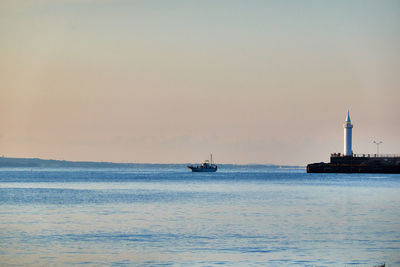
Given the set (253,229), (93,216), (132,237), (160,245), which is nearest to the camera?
(160,245)

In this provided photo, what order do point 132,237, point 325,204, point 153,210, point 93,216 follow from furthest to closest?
point 325,204 < point 153,210 < point 93,216 < point 132,237

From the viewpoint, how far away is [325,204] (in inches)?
2721

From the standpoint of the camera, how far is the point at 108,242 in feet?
124

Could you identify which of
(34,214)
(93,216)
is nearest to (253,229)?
(93,216)

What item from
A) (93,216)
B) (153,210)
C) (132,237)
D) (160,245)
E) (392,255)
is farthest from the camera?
(153,210)

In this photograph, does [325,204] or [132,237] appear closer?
[132,237]

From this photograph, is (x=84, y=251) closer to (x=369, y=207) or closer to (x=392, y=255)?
(x=392, y=255)

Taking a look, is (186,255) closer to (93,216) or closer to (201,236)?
(201,236)

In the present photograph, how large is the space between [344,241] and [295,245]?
11.0 feet

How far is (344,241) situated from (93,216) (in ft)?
75.2

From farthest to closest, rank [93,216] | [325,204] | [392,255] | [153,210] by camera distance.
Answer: [325,204]
[153,210]
[93,216]
[392,255]

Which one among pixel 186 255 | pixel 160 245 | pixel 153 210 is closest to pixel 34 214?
pixel 153 210

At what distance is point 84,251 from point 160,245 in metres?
4.10

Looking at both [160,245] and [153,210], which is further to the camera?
[153,210]
